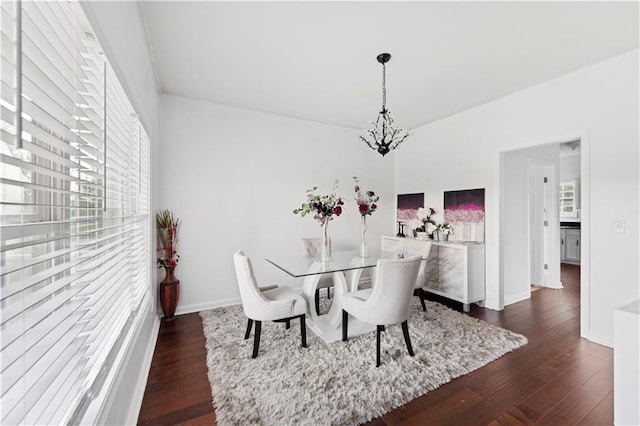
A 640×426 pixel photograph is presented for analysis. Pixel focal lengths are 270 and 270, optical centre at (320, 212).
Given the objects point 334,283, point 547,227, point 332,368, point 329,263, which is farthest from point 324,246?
point 547,227

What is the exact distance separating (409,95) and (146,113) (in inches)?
113

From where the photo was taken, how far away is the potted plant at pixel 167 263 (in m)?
3.08

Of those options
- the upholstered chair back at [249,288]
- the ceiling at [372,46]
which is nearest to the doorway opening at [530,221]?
the ceiling at [372,46]

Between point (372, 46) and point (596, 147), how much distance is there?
2412 millimetres

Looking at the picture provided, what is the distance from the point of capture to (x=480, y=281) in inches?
141

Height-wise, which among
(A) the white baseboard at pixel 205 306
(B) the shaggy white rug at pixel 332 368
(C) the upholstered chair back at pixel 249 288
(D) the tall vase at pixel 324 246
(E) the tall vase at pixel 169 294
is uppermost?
(D) the tall vase at pixel 324 246

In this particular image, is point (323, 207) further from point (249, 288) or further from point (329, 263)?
point (249, 288)

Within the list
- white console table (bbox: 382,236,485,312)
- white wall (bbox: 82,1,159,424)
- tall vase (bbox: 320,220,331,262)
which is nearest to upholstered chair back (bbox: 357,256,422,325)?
tall vase (bbox: 320,220,331,262)

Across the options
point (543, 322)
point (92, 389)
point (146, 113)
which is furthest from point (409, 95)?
point (92, 389)

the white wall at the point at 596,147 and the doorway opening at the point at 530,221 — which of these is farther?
the doorway opening at the point at 530,221

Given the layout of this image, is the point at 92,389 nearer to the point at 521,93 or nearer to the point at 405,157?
the point at 521,93

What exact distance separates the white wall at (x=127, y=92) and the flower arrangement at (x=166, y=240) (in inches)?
38.4

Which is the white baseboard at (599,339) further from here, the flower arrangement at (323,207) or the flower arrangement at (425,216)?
the flower arrangement at (323,207)

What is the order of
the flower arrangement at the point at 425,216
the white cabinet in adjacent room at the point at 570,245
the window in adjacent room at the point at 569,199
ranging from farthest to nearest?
the window in adjacent room at the point at 569,199, the white cabinet in adjacent room at the point at 570,245, the flower arrangement at the point at 425,216
